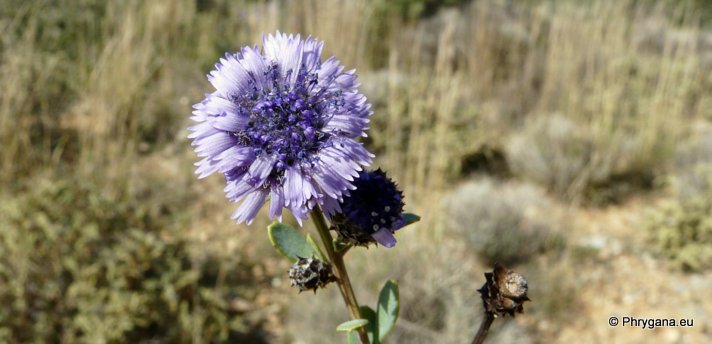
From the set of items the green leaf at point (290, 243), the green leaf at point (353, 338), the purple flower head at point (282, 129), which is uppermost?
the purple flower head at point (282, 129)

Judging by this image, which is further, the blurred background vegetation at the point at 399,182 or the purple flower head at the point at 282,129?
the blurred background vegetation at the point at 399,182

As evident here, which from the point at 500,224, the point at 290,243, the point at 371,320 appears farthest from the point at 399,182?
the point at 290,243

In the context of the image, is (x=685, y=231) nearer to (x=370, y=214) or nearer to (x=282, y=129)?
(x=370, y=214)

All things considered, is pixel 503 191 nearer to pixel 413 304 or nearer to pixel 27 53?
pixel 413 304

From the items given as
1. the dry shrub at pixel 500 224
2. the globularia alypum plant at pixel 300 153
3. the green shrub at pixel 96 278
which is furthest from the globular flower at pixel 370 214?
the dry shrub at pixel 500 224

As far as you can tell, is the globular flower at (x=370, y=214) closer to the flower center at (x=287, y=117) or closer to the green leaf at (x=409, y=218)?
the green leaf at (x=409, y=218)

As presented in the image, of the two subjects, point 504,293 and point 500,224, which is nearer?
point 504,293
